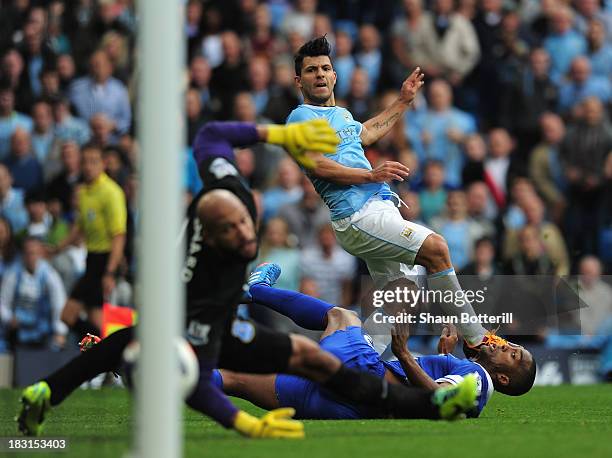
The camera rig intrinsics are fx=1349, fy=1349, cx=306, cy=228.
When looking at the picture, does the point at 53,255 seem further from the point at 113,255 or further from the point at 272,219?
the point at 272,219

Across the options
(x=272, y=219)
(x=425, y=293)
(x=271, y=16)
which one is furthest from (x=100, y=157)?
(x=425, y=293)

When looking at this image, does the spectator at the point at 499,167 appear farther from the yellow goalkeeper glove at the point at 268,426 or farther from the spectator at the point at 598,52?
the yellow goalkeeper glove at the point at 268,426

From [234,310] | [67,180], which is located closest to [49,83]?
[67,180]

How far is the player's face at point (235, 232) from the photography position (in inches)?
291

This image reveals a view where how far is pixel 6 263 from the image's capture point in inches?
633

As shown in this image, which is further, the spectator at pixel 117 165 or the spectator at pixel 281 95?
the spectator at pixel 281 95

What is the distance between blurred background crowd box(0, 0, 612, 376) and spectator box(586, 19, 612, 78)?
25mm

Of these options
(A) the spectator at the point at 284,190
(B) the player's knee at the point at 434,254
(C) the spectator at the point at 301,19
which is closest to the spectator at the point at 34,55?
(C) the spectator at the point at 301,19

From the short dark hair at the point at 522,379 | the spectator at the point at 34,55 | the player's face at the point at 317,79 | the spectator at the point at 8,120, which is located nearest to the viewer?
the short dark hair at the point at 522,379

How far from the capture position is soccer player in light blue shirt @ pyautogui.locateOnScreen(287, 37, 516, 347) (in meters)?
10.0

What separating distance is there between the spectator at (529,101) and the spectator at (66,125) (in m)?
5.61

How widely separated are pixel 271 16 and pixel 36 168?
14.5ft

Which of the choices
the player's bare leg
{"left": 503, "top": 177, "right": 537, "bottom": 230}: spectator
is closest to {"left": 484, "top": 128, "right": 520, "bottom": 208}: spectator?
{"left": 503, "top": 177, "right": 537, "bottom": 230}: spectator

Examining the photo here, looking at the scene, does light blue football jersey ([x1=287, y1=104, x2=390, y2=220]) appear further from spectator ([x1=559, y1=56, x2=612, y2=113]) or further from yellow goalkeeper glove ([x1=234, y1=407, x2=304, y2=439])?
spectator ([x1=559, y1=56, x2=612, y2=113])
